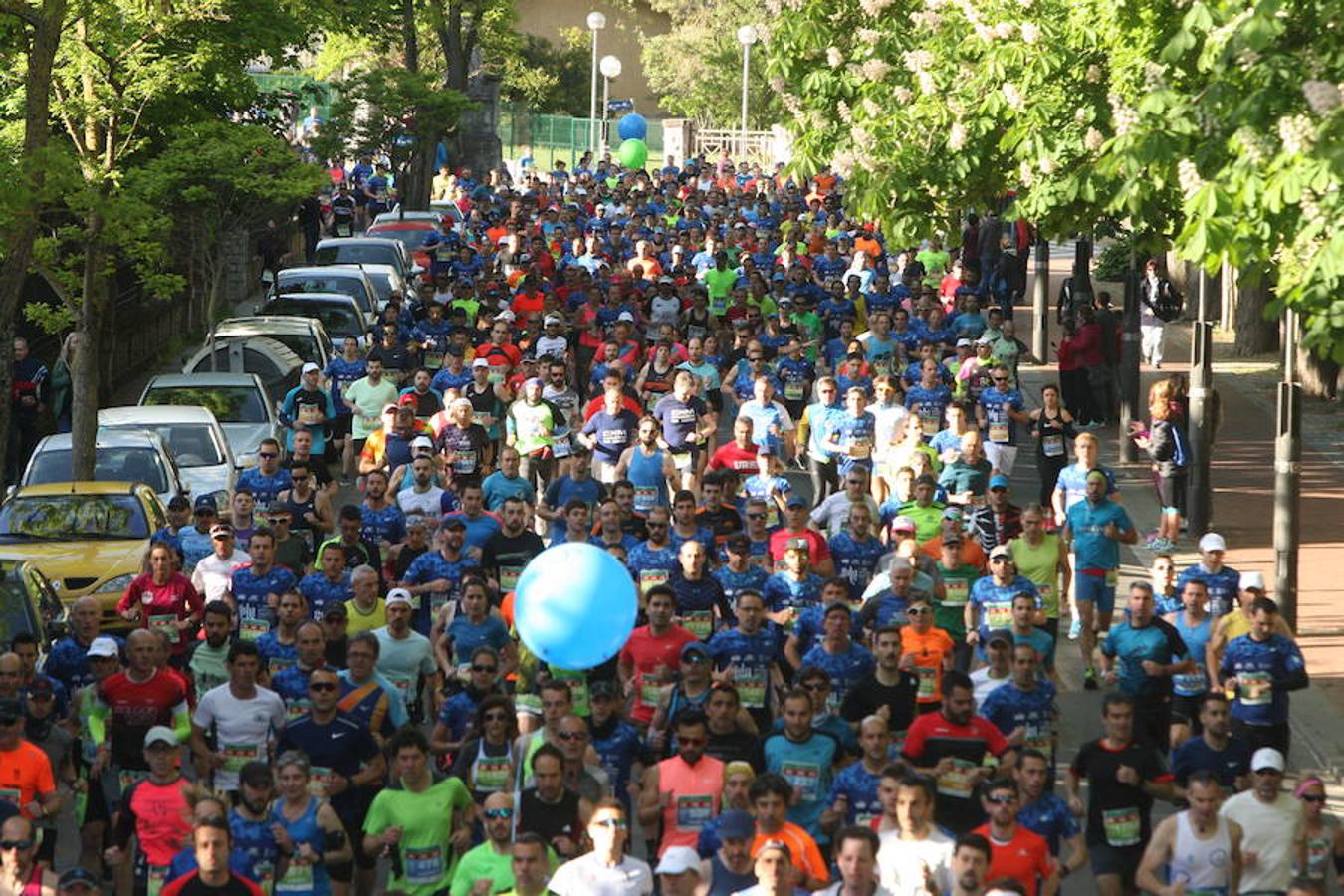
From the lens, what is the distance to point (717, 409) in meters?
22.5

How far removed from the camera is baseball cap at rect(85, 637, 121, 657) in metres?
12.7

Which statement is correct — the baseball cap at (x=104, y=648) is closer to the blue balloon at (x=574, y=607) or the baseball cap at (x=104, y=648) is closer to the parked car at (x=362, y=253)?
the blue balloon at (x=574, y=607)

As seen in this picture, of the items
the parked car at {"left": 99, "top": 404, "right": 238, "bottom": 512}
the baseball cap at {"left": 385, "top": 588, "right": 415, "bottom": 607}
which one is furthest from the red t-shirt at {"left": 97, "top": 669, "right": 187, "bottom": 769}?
the parked car at {"left": 99, "top": 404, "right": 238, "bottom": 512}

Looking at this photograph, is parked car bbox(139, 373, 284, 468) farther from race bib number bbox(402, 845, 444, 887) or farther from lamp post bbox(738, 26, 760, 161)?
lamp post bbox(738, 26, 760, 161)

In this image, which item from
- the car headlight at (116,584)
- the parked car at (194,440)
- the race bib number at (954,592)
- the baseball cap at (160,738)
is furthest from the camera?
the parked car at (194,440)

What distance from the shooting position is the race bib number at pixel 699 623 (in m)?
14.2

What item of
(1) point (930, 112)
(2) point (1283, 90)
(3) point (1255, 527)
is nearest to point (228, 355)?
(1) point (930, 112)

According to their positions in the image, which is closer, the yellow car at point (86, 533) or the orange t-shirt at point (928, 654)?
the orange t-shirt at point (928, 654)

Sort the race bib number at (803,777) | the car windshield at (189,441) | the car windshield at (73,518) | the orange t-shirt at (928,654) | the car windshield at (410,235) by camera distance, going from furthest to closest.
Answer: the car windshield at (410,235), the car windshield at (189,441), the car windshield at (73,518), the orange t-shirt at (928,654), the race bib number at (803,777)

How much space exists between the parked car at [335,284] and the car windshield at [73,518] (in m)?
12.5

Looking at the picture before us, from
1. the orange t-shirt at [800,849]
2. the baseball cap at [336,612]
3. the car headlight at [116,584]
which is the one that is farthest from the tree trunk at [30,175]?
the orange t-shirt at [800,849]

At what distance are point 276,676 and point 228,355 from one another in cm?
1374

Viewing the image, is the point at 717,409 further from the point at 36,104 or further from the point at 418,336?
the point at 36,104

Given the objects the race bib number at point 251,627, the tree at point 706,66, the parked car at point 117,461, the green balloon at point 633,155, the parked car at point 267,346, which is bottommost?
the race bib number at point 251,627
